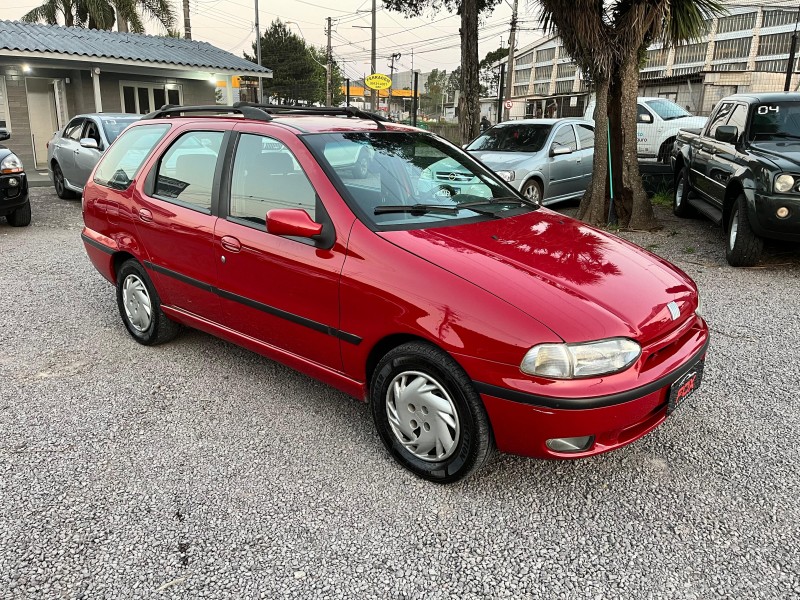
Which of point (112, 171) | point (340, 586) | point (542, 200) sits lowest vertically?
point (340, 586)

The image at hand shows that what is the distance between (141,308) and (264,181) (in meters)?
1.62

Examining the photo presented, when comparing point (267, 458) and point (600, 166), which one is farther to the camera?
point (600, 166)

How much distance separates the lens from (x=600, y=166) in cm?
860

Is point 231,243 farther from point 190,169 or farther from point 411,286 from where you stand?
point 411,286

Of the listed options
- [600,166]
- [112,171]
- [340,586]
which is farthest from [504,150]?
[340,586]

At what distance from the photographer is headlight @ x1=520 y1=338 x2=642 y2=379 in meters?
2.48

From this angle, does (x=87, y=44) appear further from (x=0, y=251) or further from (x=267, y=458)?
(x=267, y=458)

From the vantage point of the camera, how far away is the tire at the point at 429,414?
267 centimetres

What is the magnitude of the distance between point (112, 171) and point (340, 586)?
11.9ft

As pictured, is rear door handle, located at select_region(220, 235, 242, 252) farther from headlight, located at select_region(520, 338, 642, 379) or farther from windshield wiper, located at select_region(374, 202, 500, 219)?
headlight, located at select_region(520, 338, 642, 379)

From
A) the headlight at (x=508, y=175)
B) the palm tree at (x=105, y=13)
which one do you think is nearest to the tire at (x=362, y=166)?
the headlight at (x=508, y=175)

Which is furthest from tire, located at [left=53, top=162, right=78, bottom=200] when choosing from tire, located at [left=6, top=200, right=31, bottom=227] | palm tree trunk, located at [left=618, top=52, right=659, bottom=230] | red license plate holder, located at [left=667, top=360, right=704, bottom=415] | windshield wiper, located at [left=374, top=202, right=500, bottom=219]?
red license plate holder, located at [left=667, top=360, right=704, bottom=415]

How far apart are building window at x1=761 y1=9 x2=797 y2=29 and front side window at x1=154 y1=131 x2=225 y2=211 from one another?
2417 inches

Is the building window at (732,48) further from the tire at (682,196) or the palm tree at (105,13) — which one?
the tire at (682,196)
